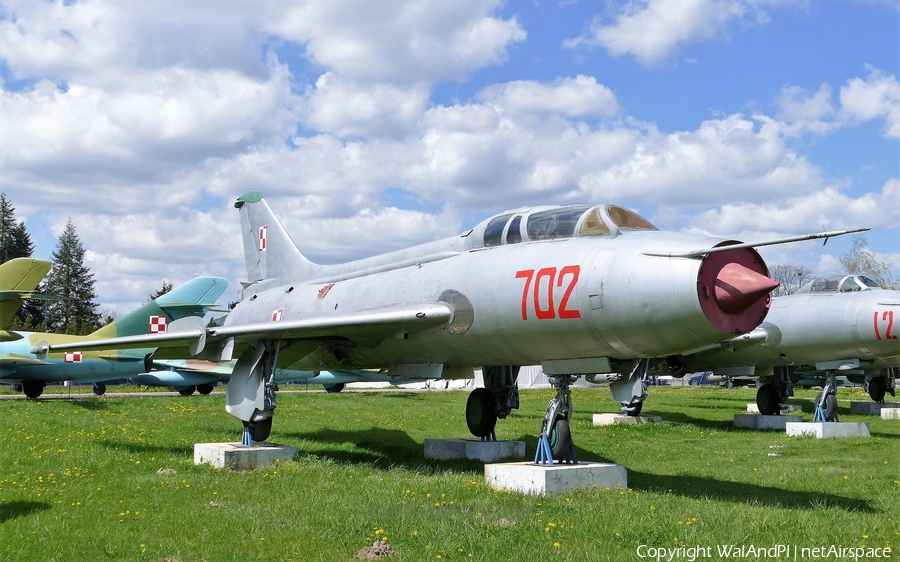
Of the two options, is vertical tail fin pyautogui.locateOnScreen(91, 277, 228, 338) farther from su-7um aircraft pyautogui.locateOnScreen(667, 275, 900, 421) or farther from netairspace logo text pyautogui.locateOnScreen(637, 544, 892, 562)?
netairspace logo text pyautogui.locateOnScreen(637, 544, 892, 562)

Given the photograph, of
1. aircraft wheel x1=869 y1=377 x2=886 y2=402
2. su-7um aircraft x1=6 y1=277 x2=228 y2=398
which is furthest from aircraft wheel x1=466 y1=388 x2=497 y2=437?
aircraft wheel x1=869 y1=377 x2=886 y2=402

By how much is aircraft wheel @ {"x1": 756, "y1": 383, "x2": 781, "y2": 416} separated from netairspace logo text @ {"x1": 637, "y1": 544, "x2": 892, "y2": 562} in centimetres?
1658

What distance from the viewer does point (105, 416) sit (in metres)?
19.2

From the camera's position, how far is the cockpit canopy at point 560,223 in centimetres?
916

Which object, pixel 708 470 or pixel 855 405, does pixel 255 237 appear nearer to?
pixel 708 470

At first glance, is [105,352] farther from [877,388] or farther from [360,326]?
[877,388]

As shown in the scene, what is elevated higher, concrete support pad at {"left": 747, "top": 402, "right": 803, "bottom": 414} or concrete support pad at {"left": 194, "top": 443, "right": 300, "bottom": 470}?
concrete support pad at {"left": 194, "top": 443, "right": 300, "bottom": 470}

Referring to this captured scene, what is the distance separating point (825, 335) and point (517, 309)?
1213cm

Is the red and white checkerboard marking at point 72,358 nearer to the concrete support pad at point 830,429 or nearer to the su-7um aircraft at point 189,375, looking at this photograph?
the su-7um aircraft at point 189,375

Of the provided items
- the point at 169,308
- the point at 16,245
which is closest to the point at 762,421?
the point at 169,308

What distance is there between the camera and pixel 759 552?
20.1ft

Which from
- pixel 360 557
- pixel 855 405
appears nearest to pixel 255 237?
pixel 360 557

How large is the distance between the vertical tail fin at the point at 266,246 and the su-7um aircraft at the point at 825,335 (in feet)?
30.4

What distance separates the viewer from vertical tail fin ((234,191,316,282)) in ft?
52.6
